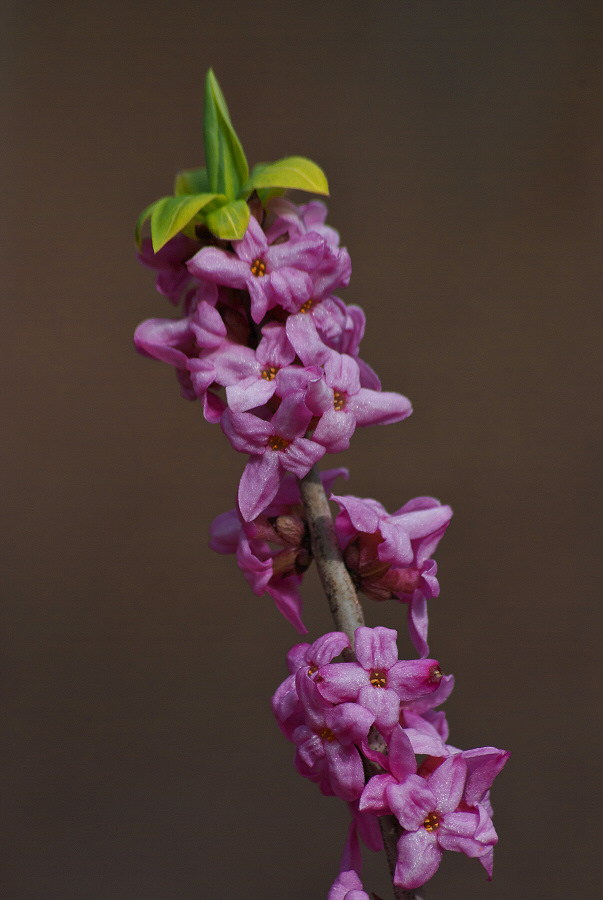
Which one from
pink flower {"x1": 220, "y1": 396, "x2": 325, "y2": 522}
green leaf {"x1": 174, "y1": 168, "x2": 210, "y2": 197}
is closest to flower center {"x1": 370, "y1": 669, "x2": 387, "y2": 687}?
pink flower {"x1": 220, "y1": 396, "x2": 325, "y2": 522}

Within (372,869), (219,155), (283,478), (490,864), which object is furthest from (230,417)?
(372,869)

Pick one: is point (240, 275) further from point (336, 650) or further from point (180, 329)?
point (336, 650)

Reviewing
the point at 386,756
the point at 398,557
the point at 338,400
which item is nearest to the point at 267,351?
the point at 338,400

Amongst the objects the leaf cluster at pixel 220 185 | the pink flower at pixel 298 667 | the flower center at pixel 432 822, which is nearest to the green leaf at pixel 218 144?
the leaf cluster at pixel 220 185

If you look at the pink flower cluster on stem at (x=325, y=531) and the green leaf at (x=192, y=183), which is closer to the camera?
the pink flower cluster on stem at (x=325, y=531)

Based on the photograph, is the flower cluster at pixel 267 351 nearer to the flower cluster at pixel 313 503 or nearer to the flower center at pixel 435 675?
→ the flower cluster at pixel 313 503

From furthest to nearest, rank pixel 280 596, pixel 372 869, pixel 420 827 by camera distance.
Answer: pixel 372 869 < pixel 280 596 < pixel 420 827
